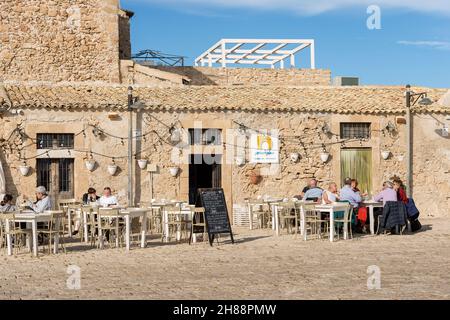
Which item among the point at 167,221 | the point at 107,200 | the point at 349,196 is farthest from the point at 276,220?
the point at 107,200

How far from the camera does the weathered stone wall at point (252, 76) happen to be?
25972 millimetres

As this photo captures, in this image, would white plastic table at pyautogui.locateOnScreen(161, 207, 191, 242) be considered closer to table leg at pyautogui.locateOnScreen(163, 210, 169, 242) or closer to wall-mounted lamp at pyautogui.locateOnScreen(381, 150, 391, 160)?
table leg at pyautogui.locateOnScreen(163, 210, 169, 242)

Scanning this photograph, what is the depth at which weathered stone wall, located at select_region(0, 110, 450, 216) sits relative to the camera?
1969 centimetres

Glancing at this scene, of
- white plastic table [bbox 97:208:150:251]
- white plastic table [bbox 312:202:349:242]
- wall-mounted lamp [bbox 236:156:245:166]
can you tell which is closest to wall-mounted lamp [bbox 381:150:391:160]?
wall-mounted lamp [bbox 236:156:245:166]

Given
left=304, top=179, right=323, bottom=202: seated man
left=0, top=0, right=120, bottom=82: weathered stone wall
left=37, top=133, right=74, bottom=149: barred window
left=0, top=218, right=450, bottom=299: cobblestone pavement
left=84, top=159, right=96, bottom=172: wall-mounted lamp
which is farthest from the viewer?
left=0, top=0, right=120, bottom=82: weathered stone wall

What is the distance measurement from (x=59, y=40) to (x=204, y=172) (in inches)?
244

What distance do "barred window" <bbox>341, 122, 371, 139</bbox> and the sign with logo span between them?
1.94 metres

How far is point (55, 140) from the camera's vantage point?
65.1ft

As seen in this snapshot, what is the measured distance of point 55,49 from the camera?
917 inches

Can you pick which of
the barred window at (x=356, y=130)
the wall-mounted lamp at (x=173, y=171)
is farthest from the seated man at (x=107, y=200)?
the barred window at (x=356, y=130)

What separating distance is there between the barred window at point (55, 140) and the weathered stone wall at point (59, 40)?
381 centimetres

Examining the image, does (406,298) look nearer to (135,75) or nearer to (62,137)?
(62,137)

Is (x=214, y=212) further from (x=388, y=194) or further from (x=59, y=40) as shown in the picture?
(x=59, y=40)
